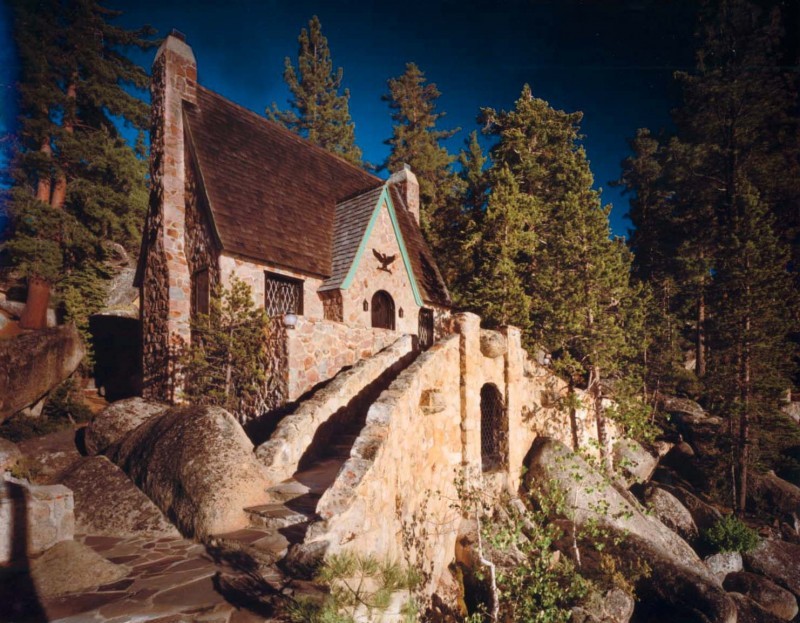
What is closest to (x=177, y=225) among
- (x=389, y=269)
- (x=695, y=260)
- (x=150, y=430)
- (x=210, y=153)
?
(x=210, y=153)

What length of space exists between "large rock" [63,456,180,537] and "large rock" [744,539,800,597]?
16221 millimetres

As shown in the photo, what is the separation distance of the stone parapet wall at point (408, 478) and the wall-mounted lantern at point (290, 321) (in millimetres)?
2675

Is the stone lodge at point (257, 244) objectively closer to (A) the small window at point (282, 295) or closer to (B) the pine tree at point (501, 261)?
(A) the small window at point (282, 295)

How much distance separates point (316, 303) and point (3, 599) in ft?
31.7

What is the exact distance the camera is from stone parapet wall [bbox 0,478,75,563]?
152 inches

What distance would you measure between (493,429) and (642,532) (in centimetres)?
479

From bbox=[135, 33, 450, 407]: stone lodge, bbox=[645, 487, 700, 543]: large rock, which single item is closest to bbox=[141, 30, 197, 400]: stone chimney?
bbox=[135, 33, 450, 407]: stone lodge

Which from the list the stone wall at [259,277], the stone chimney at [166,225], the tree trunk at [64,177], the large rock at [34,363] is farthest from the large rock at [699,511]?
the tree trunk at [64,177]

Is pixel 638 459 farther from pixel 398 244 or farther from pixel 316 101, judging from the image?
pixel 316 101

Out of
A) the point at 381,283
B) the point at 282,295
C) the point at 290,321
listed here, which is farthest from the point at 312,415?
the point at 381,283

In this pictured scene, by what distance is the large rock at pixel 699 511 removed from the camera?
13786mm

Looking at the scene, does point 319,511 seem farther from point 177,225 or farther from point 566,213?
point 566,213

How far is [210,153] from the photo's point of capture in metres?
12.1

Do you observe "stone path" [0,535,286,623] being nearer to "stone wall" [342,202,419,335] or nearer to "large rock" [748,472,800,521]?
"stone wall" [342,202,419,335]
